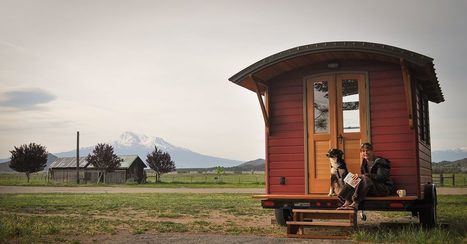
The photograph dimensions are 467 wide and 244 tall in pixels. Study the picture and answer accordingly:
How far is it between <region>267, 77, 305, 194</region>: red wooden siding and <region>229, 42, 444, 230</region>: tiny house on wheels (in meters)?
0.02

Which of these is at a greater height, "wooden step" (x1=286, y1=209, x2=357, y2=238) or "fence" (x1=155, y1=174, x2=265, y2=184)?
"wooden step" (x1=286, y1=209, x2=357, y2=238)

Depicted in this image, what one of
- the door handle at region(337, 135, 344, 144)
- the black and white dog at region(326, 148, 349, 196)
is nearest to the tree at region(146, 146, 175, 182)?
the door handle at region(337, 135, 344, 144)

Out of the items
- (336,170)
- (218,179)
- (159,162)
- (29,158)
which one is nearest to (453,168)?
(218,179)

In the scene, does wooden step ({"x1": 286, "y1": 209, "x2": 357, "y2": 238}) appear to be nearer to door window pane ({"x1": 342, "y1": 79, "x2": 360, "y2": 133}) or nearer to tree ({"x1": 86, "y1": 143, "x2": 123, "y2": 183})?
door window pane ({"x1": 342, "y1": 79, "x2": 360, "y2": 133})

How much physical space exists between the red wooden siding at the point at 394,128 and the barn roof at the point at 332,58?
44 centimetres

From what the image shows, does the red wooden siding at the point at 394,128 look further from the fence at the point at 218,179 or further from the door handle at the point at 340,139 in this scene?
the fence at the point at 218,179

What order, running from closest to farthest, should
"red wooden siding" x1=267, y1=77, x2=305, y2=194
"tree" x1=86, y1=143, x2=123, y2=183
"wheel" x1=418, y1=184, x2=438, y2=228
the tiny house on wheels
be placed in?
the tiny house on wheels < "wheel" x1=418, y1=184, x2=438, y2=228 < "red wooden siding" x1=267, y1=77, x2=305, y2=194 < "tree" x1=86, y1=143, x2=123, y2=183

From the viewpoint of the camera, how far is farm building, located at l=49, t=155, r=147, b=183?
62.7 m

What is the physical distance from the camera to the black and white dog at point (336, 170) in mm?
9898

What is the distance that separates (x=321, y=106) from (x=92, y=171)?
57140 millimetres

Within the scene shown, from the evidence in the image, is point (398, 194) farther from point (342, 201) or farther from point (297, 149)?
point (297, 149)

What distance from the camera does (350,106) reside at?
10586 millimetres

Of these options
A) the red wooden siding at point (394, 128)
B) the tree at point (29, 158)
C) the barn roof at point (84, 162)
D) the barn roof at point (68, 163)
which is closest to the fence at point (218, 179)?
the barn roof at point (84, 162)

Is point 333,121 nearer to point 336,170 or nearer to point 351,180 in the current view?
point 336,170
